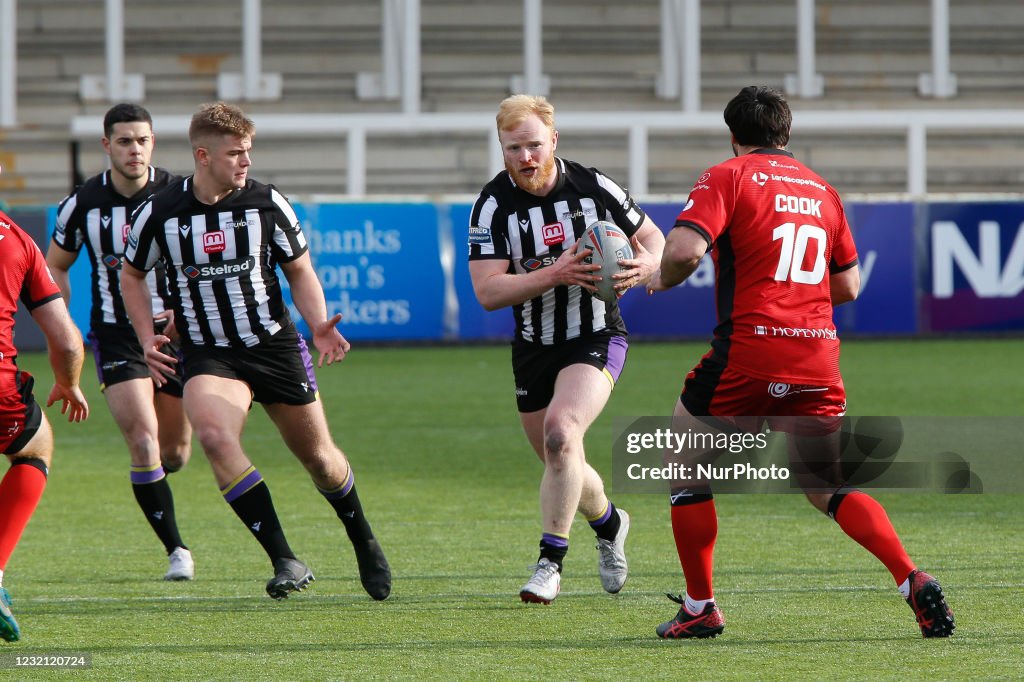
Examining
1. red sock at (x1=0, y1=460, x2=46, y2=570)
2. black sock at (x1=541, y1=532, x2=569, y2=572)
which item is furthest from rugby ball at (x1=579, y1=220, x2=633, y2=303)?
red sock at (x1=0, y1=460, x2=46, y2=570)

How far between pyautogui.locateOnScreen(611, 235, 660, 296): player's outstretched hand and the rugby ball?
0.02 metres

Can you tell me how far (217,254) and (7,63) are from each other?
18.5m

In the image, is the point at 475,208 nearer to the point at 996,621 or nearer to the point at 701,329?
the point at 996,621

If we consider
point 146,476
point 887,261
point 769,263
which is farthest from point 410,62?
point 769,263

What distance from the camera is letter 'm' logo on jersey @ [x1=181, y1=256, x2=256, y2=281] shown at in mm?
5680

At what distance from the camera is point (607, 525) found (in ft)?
19.0

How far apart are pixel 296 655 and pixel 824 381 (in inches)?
73.1

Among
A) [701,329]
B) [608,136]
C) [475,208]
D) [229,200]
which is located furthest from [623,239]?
[608,136]

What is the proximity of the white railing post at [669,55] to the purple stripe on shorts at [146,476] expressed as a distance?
18.4m

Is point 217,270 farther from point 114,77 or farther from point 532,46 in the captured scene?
point 114,77

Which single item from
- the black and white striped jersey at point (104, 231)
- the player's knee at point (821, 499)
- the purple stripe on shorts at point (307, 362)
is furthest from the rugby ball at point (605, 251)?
the black and white striped jersey at point (104, 231)

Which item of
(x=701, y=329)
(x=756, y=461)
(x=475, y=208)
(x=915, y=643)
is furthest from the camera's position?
(x=701, y=329)

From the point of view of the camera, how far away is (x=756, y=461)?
5.26 m

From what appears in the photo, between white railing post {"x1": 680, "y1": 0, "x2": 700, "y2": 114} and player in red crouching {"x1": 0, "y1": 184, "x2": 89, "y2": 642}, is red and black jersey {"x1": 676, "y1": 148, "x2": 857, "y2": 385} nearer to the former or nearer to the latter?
player in red crouching {"x1": 0, "y1": 184, "x2": 89, "y2": 642}
